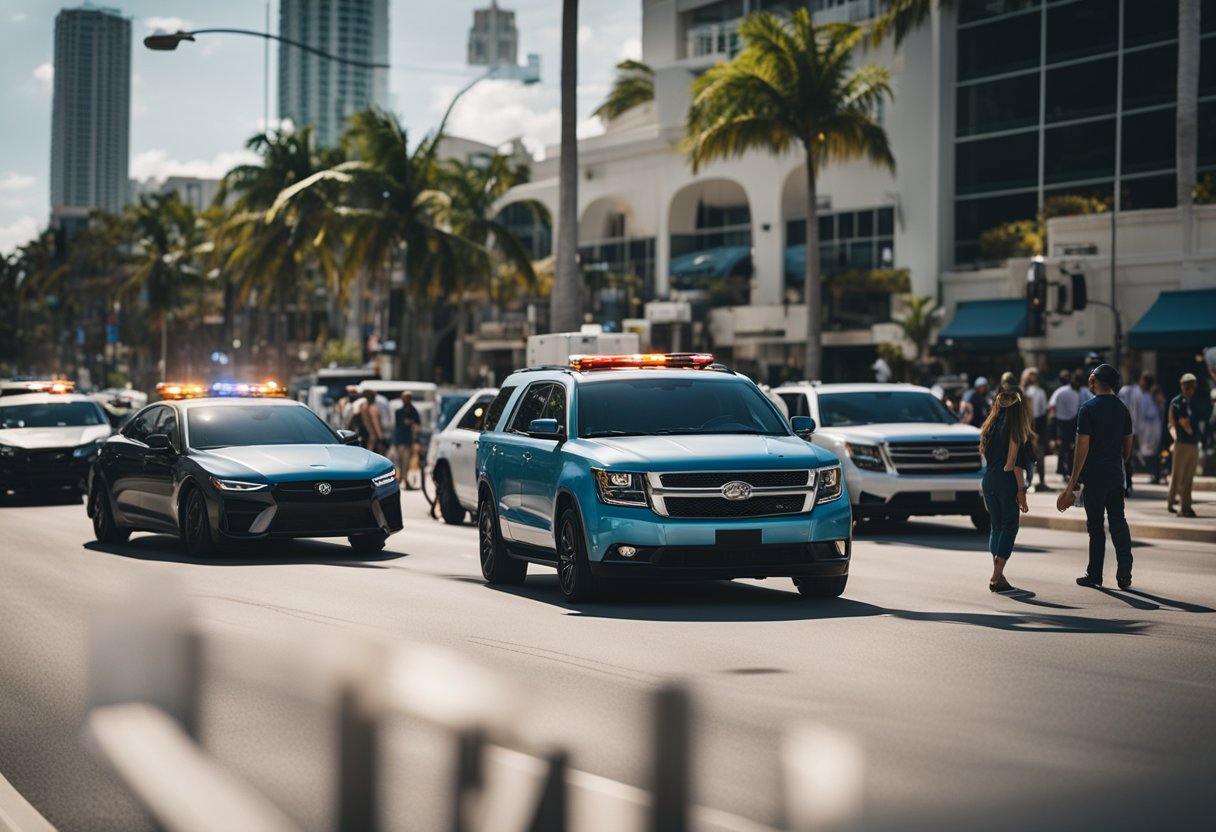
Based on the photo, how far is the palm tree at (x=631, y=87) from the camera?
7469cm

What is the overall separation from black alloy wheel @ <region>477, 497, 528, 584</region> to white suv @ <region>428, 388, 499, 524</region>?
4.96m

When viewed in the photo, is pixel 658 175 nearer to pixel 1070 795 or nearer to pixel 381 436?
pixel 381 436

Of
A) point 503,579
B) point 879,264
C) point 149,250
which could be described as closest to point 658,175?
point 879,264

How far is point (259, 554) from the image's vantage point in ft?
56.4

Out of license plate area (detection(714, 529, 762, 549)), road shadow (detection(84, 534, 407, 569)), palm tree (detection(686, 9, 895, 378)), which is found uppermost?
palm tree (detection(686, 9, 895, 378))

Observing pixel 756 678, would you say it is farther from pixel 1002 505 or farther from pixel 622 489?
pixel 1002 505

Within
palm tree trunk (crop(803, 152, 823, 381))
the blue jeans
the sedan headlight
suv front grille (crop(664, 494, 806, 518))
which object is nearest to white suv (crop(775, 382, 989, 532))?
the blue jeans

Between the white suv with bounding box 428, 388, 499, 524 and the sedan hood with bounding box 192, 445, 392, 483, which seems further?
the white suv with bounding box 428, 388, 499, 524

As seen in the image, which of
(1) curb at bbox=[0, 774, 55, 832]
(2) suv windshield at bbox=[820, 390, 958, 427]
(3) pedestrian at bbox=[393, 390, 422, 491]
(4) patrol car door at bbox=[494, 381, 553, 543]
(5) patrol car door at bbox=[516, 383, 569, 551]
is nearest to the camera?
(1) curb at bbox=[0, 774, 55, 832]

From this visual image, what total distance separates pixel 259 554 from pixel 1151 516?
1120 centimetres

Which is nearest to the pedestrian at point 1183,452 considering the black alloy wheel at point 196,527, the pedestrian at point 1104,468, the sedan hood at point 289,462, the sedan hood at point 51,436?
the pedestrian at point 1104,468

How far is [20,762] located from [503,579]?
7.44m

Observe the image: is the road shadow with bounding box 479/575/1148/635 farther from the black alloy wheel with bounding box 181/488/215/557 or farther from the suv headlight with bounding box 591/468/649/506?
the black alloy wheel with bounding box 181/488/215/557

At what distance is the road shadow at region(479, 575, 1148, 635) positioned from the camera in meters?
11.3
